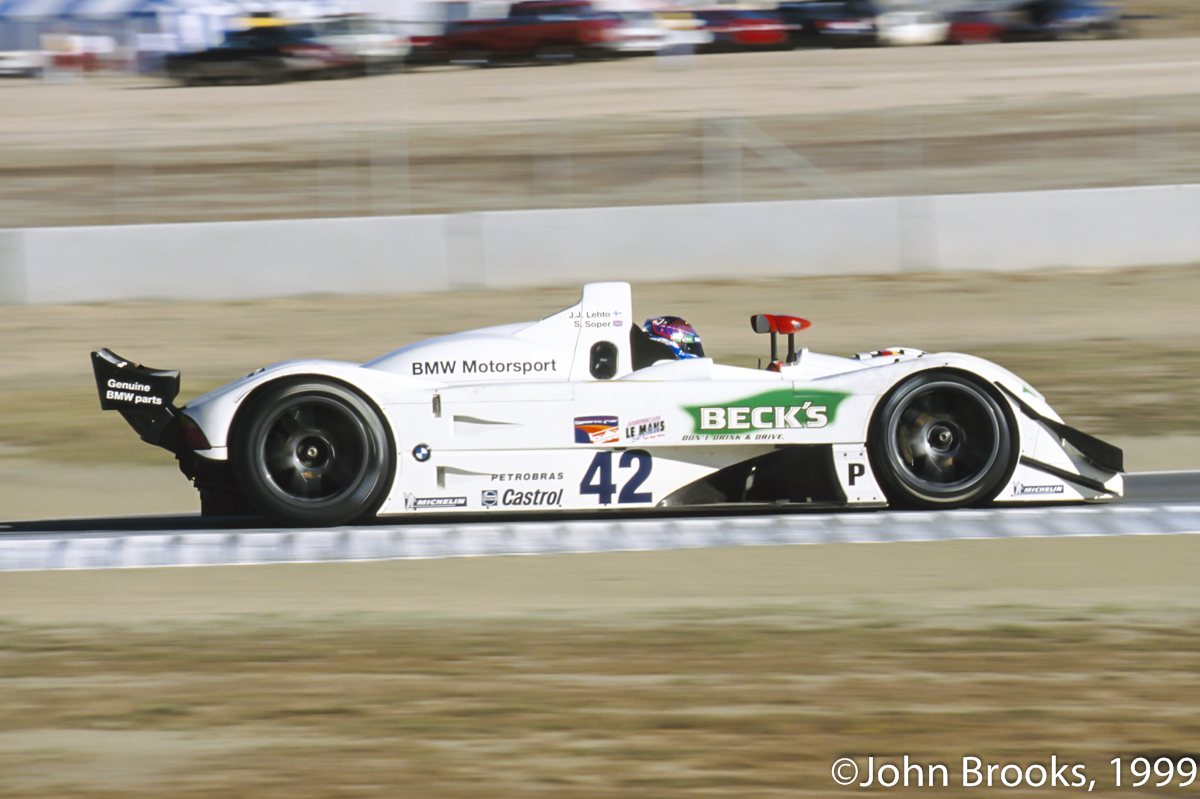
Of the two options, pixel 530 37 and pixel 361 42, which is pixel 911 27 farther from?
pixel 361 42

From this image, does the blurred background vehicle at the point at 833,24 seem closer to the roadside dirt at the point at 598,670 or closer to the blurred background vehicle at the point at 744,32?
the blurred background vehicle at the point at 744,32

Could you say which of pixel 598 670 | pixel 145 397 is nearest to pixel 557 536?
pixel 598 670

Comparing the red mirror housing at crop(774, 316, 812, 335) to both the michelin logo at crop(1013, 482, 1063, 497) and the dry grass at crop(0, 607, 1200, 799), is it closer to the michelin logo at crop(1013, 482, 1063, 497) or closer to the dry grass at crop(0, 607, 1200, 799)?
the michelin logo at crop(1013, 482, 1063, 497)

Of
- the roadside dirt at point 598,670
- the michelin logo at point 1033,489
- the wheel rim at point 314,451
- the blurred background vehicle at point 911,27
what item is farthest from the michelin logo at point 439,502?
the blurred background vehicle at point 911,27

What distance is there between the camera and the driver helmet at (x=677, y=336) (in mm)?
7383

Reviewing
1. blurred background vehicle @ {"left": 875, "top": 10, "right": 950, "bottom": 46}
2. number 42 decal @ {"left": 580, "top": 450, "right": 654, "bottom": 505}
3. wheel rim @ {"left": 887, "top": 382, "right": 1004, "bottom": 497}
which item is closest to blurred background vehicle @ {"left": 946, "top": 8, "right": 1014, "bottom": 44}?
blurred background vehicle @ {"left": 875, "top": 10, "right": 950, "bottom": 46}

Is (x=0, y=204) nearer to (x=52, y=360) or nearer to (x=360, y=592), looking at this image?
(x=52, y=360)

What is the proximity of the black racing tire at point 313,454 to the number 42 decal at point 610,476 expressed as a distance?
98cm

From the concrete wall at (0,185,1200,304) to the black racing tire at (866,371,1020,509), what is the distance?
25.5 feet

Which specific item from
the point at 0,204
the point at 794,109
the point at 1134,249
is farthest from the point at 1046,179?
the point at 0,204

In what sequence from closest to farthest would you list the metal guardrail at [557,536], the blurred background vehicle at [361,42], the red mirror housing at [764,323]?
the metal guardrail at [557,536] → the red mirror housing at [764,323] → the blurred background vehicle at [361,42]

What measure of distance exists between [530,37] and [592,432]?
22.3 meters

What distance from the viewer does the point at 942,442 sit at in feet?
23.4

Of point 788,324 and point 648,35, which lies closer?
point 788,324
